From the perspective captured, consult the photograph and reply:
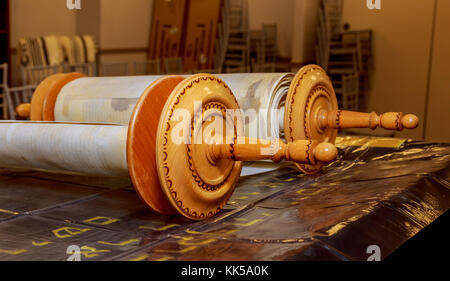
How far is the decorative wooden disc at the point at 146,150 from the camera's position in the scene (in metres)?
0.99

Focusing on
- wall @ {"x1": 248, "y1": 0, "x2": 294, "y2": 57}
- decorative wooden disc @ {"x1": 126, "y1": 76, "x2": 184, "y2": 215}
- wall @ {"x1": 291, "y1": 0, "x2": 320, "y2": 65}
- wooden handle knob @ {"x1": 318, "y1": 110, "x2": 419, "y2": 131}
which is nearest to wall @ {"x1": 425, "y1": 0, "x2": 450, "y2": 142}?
wall @ {"x1": 291, "y1": 0, "x2": 320, "y2": 65}

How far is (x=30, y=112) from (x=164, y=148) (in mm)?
945

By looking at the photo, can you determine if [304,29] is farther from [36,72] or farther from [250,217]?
[250,217]

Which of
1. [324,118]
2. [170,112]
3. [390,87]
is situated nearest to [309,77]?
[324,118]

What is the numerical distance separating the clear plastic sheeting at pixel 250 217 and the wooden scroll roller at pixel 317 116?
0.13 m

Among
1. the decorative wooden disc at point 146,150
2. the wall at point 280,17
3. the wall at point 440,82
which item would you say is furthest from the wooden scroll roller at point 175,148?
the wall at point 280,17

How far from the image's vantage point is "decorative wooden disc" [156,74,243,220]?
967mm

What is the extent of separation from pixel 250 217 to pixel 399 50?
4248 millimetres

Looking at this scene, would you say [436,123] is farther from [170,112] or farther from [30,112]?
[170,112]

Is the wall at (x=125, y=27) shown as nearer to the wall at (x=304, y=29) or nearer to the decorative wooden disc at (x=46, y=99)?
the wall at (x=304, y=29)

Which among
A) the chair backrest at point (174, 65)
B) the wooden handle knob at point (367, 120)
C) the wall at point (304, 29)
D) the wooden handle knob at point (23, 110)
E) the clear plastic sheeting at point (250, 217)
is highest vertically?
the wall at point (304, 29)

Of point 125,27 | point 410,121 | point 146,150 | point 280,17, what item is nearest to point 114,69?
point 125,27

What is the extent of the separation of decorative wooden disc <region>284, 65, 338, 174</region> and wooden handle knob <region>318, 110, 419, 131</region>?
31mm

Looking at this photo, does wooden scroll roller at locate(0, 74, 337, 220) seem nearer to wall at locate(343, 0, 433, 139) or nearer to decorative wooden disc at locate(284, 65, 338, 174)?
decorative wooden disc at locate(284, 65, 338, 174)
